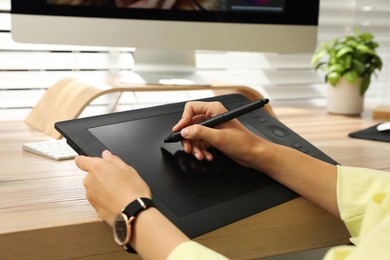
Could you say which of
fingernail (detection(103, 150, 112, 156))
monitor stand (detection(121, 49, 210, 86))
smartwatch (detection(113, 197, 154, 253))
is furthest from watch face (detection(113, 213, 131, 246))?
monitor stand (detection(121, 49, 210, 86))

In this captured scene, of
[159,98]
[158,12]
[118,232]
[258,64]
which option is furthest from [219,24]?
[118,232]

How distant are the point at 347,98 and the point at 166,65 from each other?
1.82ft

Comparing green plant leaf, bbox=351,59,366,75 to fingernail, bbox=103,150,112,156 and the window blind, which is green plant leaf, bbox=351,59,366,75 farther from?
fingernail, bbox=103,150,112,156

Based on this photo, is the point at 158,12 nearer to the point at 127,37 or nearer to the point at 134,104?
the point at 127,37

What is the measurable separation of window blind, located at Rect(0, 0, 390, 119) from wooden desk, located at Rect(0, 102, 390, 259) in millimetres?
483

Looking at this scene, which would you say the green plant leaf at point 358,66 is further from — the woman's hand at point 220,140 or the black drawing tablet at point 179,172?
the woman's hand at point 220,140

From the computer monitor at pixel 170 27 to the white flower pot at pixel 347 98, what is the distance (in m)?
0.30

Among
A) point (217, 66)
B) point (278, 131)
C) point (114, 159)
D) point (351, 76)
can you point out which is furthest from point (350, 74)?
point (114, 159)

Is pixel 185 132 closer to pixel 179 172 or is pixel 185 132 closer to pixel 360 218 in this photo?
pixel 179 172

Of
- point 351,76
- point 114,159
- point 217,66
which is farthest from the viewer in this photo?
point 217,66

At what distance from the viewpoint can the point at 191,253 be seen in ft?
2.15

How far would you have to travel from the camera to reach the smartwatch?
711mm

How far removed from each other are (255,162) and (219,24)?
532 mm

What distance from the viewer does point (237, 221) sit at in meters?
0.79
